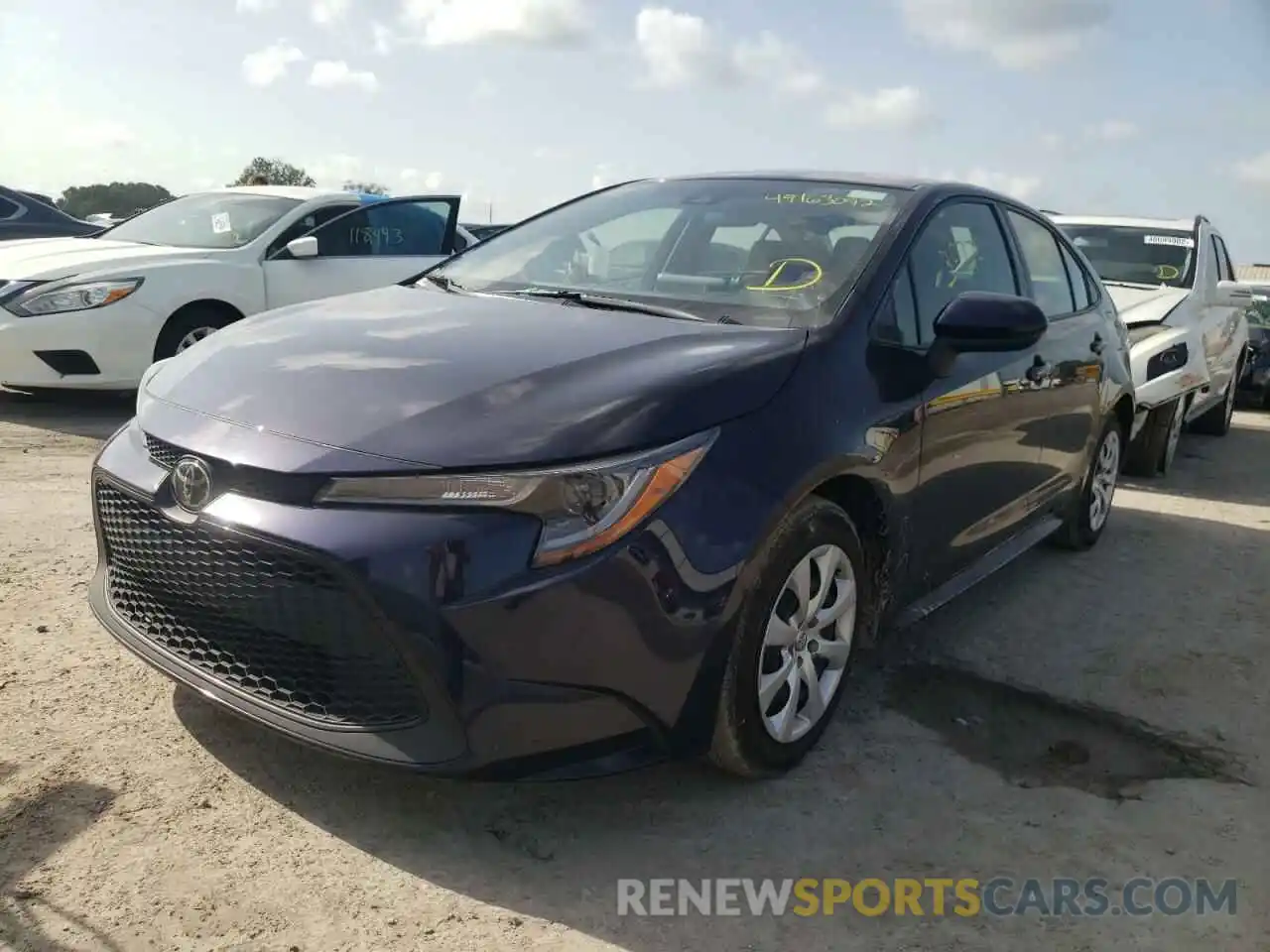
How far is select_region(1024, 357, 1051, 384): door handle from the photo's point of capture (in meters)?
3.96

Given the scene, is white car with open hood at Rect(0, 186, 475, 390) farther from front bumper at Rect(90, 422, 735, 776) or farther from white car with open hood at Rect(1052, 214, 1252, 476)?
white car with open hood at Rect(1052, 214, 1252, 476)

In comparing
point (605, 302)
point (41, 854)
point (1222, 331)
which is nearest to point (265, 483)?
point (41, 854)

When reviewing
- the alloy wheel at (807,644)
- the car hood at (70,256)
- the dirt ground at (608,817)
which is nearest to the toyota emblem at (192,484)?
the dirt ground at (608,817)

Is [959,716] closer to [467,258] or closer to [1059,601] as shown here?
[1059,601]

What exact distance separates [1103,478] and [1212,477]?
9.02 feet

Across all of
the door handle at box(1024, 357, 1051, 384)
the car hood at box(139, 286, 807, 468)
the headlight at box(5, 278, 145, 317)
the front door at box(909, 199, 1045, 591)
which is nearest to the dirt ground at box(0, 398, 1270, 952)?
the front door at box(909, 199, 1045, 591)

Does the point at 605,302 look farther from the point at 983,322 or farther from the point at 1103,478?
the point at 1103,478

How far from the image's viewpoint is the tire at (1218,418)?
30.2 feet

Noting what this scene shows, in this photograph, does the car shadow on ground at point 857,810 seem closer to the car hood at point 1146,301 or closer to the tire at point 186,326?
the car hood at point 1146,301

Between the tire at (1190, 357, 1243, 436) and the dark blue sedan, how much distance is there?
21.8 ft

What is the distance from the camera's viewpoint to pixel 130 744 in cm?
278

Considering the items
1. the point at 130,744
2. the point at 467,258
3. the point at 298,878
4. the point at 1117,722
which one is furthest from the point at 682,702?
the point at 467,258

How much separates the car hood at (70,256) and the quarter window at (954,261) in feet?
16.5

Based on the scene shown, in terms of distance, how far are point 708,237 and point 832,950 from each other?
7.24 feet
